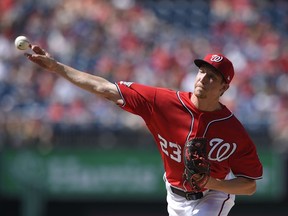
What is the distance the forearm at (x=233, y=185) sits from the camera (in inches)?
196

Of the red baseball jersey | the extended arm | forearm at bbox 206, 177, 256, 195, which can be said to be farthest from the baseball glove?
the extended arm

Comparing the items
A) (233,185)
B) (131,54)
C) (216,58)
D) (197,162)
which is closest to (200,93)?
(216,58)

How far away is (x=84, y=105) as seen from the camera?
11750 mm

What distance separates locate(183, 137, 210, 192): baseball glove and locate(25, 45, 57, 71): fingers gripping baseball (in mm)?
1064

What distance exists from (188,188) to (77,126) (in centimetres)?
614

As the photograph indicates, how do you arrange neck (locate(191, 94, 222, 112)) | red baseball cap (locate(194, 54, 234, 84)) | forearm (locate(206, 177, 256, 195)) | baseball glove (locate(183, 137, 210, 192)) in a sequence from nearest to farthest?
baseball glove (locate(183, 137, 210, 192)) < forearm (locate(206, 177, 256, 195)) < red baseball cap (locate(194, 54, 234, 84)) < neck (locate(191, 94, 222, 112))

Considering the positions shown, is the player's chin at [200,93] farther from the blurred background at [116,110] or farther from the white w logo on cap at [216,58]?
the blurred background at [116,110]

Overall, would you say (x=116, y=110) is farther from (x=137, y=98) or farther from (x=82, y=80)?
(x=82, y=80)

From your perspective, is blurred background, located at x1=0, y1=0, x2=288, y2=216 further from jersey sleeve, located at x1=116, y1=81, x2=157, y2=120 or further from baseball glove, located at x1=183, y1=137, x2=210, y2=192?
baseball glove, located at x1=183, y1=137, x2=210, y2=192

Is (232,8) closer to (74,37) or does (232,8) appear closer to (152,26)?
(152,26)

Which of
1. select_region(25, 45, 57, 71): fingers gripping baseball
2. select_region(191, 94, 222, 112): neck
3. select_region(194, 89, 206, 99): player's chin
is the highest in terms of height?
select_region(25, 45, 57, 71): fingers gripping baseball

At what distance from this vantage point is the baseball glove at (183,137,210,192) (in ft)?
15.8

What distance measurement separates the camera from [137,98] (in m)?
5.20

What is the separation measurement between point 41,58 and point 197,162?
126cm
